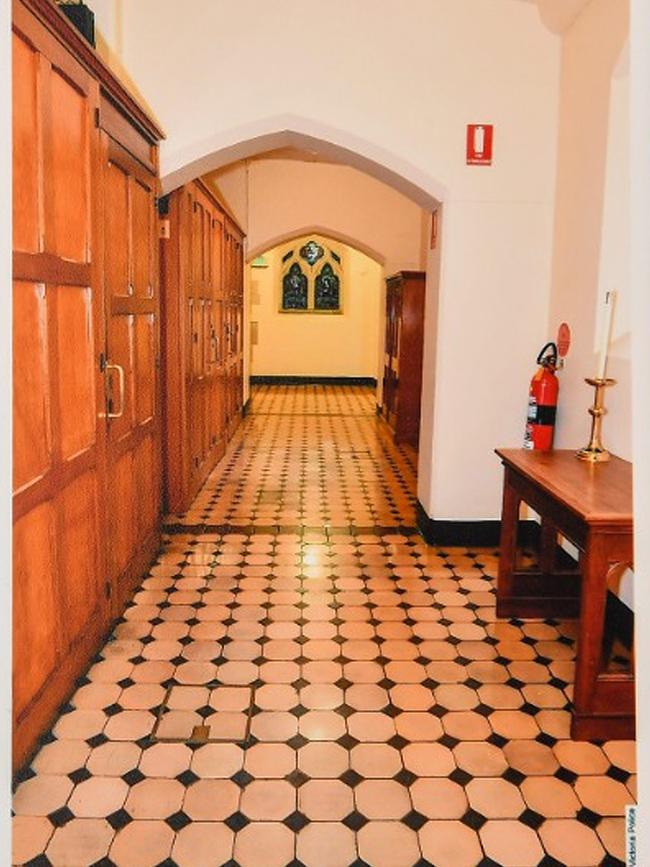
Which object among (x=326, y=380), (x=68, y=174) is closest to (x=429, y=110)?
(x=68, y=174)

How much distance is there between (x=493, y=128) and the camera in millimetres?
5117

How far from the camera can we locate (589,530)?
9.44ft

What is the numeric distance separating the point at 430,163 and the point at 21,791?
170 inches

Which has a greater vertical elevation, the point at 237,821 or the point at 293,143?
the point at 293,143

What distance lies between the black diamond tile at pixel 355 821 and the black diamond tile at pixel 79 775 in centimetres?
94

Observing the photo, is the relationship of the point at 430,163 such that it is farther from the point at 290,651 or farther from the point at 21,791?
the point at 21,791

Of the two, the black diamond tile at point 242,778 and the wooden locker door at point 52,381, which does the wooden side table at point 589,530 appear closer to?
the black diamond tile at point 242,778

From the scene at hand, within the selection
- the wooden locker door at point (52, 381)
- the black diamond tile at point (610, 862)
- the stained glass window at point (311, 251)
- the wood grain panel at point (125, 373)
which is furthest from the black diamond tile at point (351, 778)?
the stained glass window at point (311, 251)

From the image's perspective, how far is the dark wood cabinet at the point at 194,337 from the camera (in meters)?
5.84

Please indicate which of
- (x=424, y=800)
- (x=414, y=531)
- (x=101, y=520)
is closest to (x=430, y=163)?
(x=414, y=531)

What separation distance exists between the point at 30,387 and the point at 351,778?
1.82 m

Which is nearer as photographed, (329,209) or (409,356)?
(409,356)

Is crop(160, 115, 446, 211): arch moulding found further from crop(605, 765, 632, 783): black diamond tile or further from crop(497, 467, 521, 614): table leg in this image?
crop(605, 765, 632, 783): black diamond tile

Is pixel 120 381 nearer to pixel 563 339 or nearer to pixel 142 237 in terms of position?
pixel 142 237
